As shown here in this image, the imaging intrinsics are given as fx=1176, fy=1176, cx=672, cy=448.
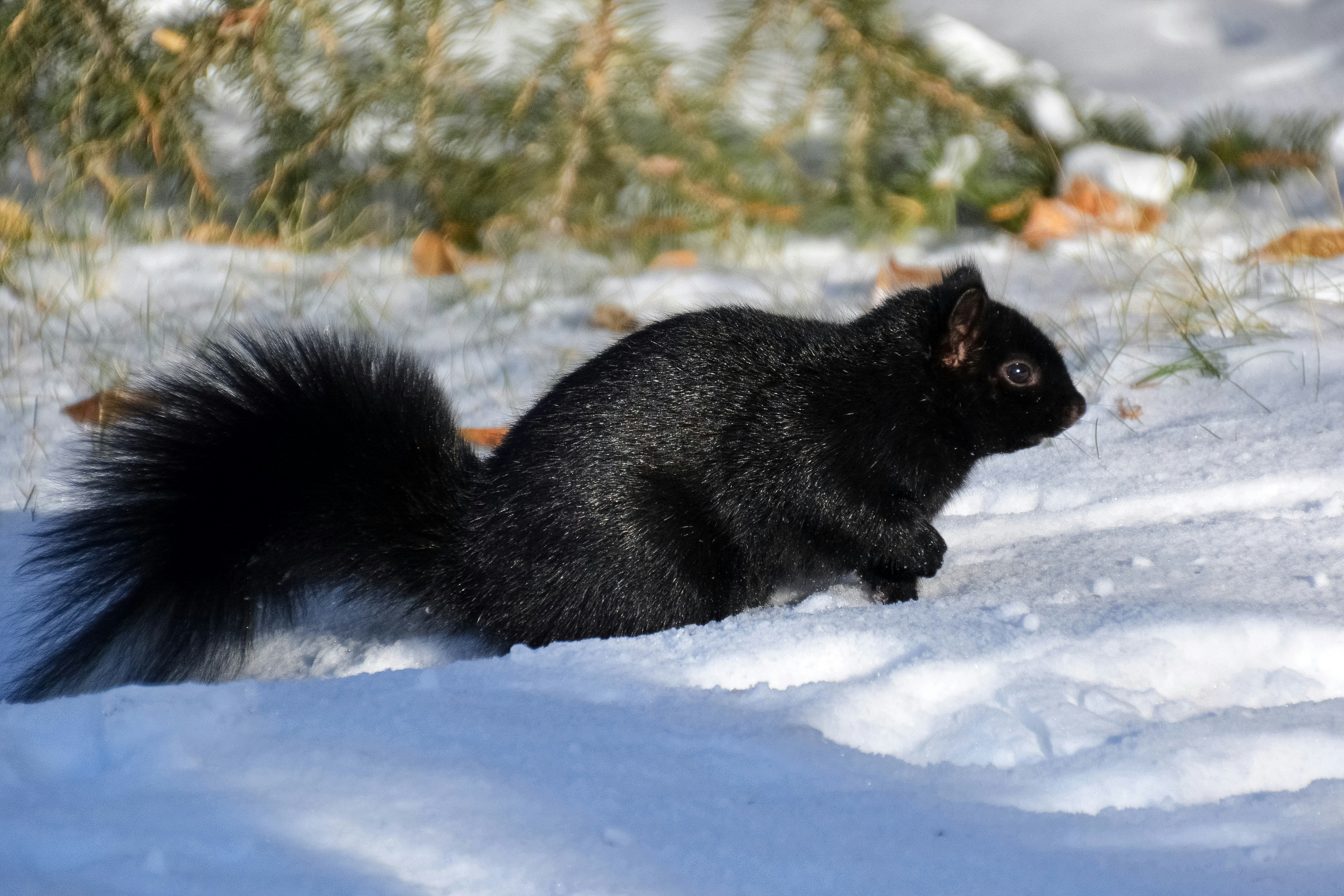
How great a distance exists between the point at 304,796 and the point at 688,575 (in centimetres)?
75

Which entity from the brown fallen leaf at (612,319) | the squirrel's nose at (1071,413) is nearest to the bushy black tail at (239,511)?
the squirrel's nose at (1071,413)

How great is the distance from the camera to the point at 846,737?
4.31ft

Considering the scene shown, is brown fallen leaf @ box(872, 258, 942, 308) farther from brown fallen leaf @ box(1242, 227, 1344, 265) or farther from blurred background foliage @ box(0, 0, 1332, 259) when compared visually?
brown fallen leaf @ box(1242, 227, 1344, 265)

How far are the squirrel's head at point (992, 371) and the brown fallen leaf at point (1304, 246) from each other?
1349 millimetres

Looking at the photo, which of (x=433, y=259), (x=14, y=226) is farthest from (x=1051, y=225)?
(x=14, y=226)

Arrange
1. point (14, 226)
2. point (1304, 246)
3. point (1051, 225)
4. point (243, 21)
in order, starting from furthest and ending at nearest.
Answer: point (1051, 225) < point (14, 226) < point (243, 21) < point (1304, 246)

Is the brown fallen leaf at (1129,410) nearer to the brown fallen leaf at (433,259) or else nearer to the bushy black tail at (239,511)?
the bushy black tail at (239,511)

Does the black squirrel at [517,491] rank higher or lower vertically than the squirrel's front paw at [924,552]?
higher

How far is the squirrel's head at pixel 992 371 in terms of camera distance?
193cm

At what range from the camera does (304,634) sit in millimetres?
1879

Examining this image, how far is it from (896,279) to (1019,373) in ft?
4.22

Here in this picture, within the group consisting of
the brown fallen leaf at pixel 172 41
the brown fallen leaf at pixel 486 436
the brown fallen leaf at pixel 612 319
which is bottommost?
the brown fallen leaf at pixel 612 319

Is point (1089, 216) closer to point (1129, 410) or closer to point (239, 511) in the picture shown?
point (1129, 410)

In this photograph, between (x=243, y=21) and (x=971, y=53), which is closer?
(x=243, y=21)
